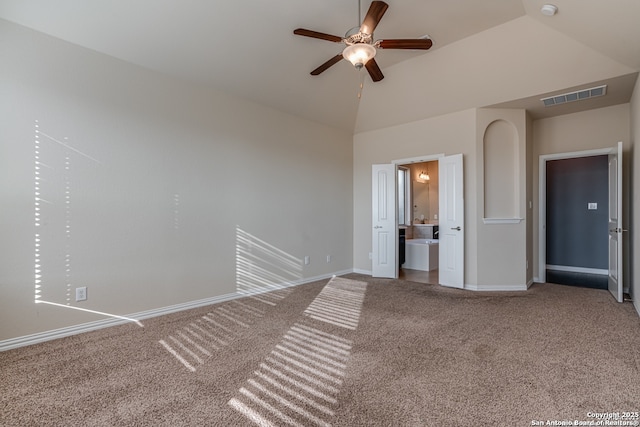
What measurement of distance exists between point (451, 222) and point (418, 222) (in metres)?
3.38

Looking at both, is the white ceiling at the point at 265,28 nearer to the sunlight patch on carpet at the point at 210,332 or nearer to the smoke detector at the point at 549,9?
the smoke detector at the point at 549,9

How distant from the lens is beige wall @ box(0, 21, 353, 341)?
278 cm

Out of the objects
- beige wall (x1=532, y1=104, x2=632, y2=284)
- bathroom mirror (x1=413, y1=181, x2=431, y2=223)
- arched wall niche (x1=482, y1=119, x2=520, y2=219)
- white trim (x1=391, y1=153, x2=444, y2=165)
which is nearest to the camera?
beige wall (x1=532, y1=104, x2=632, y2=284)

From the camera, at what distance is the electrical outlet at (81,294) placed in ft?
10.1

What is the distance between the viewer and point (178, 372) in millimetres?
2309

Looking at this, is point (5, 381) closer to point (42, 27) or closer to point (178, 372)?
point (178, 372)

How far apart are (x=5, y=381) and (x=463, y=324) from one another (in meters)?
3.82

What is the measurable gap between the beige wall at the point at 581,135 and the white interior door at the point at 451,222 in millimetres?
1371

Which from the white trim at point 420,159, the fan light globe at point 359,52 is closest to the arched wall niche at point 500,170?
the white trim at point 420,159

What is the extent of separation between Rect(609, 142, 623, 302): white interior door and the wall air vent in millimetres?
715

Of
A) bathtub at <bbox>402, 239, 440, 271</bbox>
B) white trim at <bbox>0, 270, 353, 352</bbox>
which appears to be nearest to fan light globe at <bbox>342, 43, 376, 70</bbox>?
white trim at <bbox>0, 270, 353, 352</bbox>

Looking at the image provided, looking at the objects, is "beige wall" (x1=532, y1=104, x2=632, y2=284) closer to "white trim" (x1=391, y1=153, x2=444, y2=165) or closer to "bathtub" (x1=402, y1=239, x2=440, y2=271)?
"white trim" (x1=391, y1=153, x2=444, y2=165)

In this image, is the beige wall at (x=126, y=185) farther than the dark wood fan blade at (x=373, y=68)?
No

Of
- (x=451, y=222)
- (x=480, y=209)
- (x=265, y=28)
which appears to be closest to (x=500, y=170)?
(x=480, y=209)
